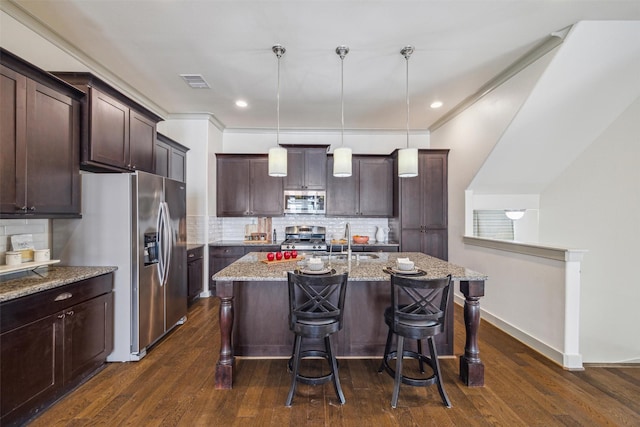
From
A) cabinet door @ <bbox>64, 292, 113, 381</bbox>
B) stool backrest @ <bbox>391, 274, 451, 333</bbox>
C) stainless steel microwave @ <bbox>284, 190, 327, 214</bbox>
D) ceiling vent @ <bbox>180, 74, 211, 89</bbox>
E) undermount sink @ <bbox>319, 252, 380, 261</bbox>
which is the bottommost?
cabinet door @ <bbox>64, 292, 113, 381</bbox>

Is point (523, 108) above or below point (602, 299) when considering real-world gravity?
above

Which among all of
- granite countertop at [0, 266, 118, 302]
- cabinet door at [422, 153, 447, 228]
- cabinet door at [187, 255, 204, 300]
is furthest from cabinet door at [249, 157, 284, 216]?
granite countertop at [0, 266, 118, 302]

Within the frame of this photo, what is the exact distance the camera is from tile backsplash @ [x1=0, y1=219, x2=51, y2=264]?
88.7 inches

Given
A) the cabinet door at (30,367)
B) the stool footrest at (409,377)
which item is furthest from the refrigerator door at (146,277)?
the stool footrest at (409,377)

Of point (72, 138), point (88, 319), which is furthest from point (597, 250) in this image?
point (72, 138)

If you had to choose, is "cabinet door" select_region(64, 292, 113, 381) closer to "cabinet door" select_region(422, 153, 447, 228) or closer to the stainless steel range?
the stainless steel range

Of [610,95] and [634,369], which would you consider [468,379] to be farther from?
[610,95]

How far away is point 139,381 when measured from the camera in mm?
2451

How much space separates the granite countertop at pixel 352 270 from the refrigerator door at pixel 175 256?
1.02 meters

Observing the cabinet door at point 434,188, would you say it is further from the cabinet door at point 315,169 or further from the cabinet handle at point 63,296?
the cabinet handle at point 63,296

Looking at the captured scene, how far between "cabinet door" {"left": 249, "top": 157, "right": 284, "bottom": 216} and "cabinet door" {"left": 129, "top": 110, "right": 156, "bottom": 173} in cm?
193

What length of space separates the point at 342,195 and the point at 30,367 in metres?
4.30

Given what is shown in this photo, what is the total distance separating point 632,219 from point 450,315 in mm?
3104

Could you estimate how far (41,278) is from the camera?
219cm
